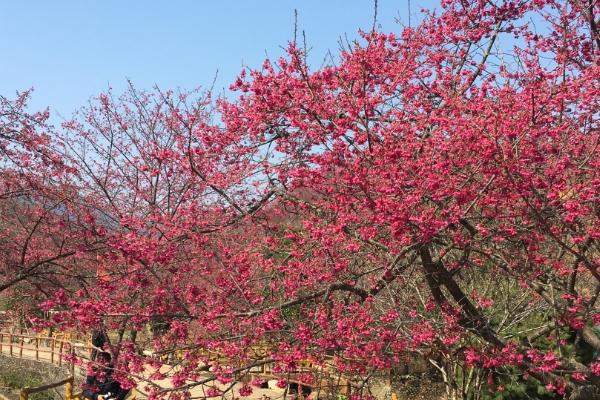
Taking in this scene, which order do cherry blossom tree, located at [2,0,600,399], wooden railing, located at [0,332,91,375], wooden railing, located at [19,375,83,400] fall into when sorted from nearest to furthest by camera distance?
cherry blossom tree, located at [2,0,600,399] < wooden railing, located at [19,375,83,400] < wooden railing, located at [0,332,91,375]

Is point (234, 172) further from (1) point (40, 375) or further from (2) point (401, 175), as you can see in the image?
(1) point (40, 375)

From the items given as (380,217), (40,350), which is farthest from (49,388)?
(40,350)

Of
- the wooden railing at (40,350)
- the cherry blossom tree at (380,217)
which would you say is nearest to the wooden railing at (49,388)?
the cherry blossom tree at (380,217)

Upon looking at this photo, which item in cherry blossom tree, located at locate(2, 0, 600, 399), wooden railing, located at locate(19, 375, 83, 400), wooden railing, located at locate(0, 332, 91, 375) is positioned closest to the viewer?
cherry blossom tree, located at locate(2, 0, 600, 399)

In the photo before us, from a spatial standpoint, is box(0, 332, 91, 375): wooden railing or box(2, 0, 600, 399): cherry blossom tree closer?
box(2, 0, 600, 399): cherry blossom tree

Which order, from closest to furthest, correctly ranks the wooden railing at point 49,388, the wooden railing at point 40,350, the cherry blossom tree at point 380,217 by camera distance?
the cherry blossom tree at point 380,217 → the wooden railing at point 49,388 → the wooden railing at point 40,350

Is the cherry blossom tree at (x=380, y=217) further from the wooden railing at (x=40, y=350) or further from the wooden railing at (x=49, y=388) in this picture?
the wooden railing at (x=40, y=350)

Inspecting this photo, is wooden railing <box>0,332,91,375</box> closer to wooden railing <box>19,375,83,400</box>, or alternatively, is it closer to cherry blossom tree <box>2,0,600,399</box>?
wooden railing <box>19,375,83,400</box>

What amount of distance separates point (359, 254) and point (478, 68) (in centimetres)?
224

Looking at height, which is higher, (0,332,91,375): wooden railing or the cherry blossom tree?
the cherry blossom tree

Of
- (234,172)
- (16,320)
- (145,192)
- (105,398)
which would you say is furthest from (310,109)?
(16,320)

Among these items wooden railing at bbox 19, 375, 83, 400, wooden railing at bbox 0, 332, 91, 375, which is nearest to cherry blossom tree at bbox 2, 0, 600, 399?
wooden railing at bbox 19, 375, 83, 400

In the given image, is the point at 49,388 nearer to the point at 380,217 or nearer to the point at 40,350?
the point at 380,217

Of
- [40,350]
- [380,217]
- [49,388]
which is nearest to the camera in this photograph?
[380,217]
